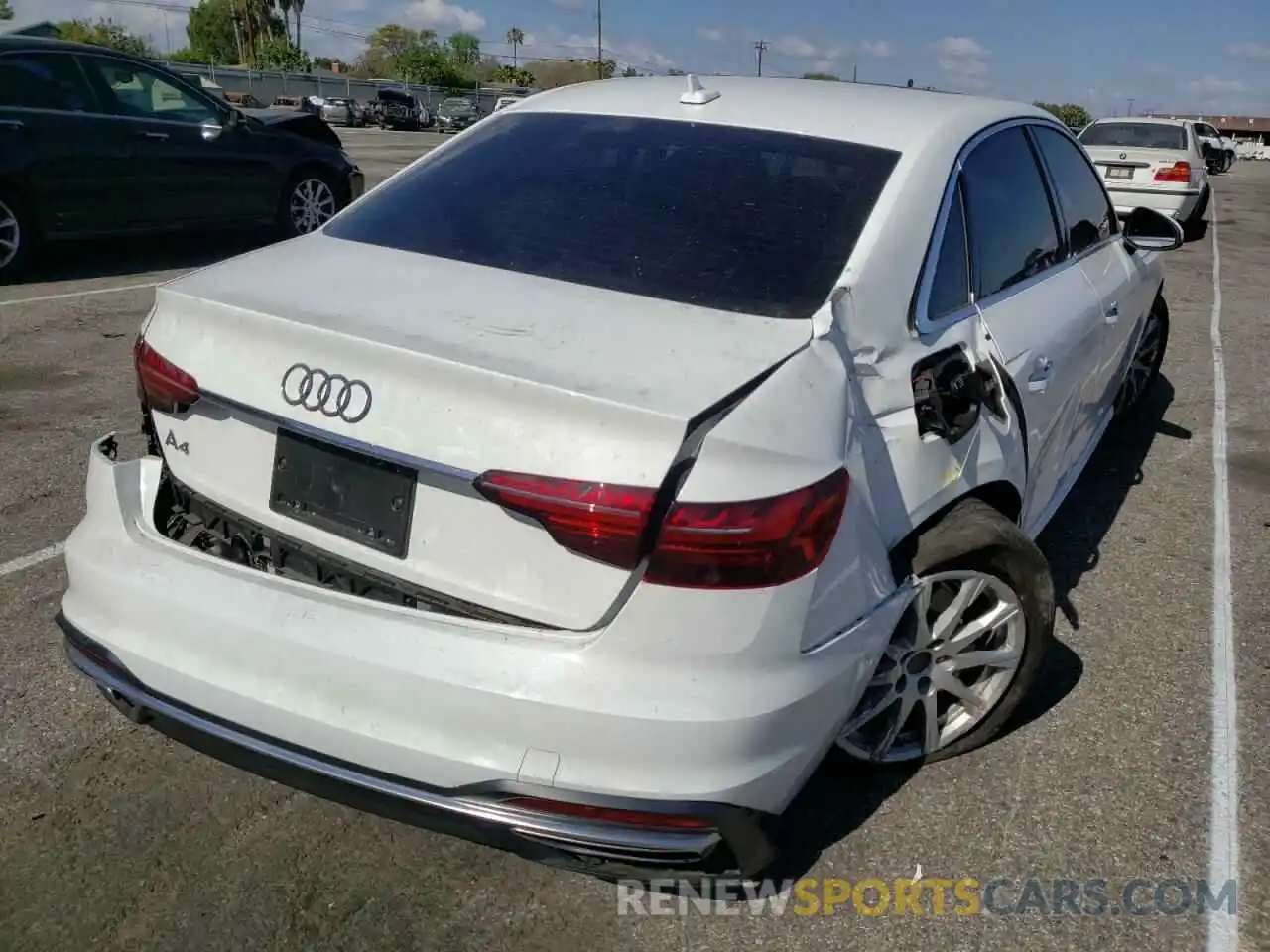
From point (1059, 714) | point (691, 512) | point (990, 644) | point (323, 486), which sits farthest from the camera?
point (1059, 714)

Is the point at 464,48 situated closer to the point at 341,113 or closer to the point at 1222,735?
the point at 341,113

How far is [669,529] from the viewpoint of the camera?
1913mm

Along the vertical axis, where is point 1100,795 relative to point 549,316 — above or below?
below

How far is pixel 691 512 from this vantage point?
1915 millimetres

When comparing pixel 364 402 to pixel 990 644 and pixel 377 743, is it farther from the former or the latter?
pixel 990 644

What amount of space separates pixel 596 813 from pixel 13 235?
8058 mm

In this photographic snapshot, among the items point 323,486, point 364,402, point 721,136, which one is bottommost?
point 323,486

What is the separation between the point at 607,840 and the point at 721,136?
1.90m

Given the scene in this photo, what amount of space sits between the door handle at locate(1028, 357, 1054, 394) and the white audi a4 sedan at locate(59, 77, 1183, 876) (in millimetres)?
128

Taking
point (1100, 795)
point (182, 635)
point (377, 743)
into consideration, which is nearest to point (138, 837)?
point (182, 635)

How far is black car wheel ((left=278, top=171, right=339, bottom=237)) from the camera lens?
9.94 m

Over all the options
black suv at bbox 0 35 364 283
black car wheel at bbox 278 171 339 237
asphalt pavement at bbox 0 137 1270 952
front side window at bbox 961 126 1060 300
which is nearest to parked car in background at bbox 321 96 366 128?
black car wheel at bbox 278 171 339 237

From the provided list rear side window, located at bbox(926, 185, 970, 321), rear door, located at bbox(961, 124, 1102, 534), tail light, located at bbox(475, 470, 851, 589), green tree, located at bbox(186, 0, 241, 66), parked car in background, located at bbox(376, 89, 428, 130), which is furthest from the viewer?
green tree, located at bbox(186, 0, 241, 66)

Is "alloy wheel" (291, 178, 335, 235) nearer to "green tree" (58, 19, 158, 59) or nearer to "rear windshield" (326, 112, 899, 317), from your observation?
"rear windshield" (326, 112, 899, 317)
